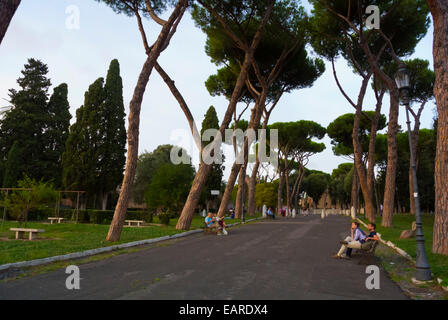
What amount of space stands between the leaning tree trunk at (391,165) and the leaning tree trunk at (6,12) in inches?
686

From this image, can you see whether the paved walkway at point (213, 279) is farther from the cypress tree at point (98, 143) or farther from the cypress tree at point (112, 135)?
the cypress tree at point (112, 135)

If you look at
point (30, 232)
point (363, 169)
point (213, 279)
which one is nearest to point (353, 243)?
point (213, 279)

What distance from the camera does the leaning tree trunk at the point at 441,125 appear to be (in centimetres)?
879

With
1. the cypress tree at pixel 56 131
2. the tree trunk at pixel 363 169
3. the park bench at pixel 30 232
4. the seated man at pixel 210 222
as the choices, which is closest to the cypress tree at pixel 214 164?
the cypress tree at pixel 56 131

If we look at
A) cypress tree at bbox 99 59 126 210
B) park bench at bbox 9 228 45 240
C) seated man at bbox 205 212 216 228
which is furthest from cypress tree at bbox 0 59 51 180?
seated man at bbox 205 212 216 228

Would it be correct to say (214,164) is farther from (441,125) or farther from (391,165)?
(441,125)

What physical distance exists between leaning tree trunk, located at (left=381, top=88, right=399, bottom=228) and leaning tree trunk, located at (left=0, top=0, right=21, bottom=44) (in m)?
17.4

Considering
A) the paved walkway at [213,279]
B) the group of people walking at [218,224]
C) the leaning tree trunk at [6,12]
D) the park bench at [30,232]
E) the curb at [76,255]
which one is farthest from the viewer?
the group of people walking at [218,224]

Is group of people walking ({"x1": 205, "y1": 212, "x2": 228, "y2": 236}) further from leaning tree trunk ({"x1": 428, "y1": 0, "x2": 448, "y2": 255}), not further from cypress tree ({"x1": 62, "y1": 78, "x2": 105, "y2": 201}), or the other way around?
cypress tree ({"x1": 62, "y1": 78, "x2": 105, "y2": 201})

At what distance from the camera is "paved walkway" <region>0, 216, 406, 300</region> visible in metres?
5.31

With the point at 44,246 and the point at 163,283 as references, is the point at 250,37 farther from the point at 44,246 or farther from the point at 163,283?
the point at 163,283

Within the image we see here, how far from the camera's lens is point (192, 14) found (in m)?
24.2

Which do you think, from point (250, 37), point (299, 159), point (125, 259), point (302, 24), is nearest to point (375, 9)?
point (302, 24)
